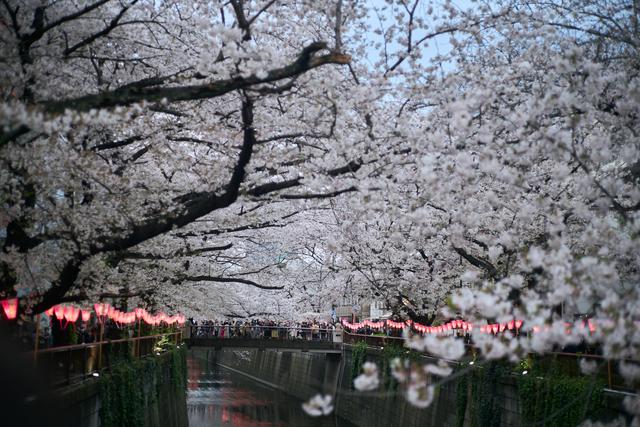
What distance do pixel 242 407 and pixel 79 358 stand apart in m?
24.0

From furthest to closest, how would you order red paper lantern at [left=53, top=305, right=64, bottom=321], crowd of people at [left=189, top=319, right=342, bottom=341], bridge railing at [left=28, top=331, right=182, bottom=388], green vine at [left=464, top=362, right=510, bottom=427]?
crowd of people at [left=189, top=319, right=342, bottom=341] → green vine at [left=464, top=362, right=510, bottom=427] → red paper lantern at [left=53, top=305, right=64, bottom=321] → bridge railing at [left=28, top=331, right=182, bottom=388]

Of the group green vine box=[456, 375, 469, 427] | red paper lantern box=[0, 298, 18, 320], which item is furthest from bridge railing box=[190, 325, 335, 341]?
red paper lantern box=[0, 298, 18, 320]

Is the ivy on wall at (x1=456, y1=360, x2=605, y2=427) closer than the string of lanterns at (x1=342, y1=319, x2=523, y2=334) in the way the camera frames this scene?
Yes

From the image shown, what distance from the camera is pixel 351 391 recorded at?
20094 mm

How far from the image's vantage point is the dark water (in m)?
→ 31.0

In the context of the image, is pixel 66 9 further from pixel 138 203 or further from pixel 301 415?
pixel 301 415

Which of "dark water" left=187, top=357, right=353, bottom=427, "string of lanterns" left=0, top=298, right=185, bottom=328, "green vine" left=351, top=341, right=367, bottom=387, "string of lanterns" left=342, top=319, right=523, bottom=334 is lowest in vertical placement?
"dark water" left=187, top=357, right=353, bottom=427

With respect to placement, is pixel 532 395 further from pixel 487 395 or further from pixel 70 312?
pixel 70 312

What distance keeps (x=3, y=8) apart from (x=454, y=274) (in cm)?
1468

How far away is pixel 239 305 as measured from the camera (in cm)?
4141

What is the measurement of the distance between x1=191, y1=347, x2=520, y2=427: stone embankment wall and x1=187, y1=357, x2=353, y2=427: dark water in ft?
3.04

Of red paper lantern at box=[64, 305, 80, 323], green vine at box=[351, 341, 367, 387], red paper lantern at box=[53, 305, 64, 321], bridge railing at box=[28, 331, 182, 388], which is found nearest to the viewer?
bridge railing at box=[28, 331, 182, 388]

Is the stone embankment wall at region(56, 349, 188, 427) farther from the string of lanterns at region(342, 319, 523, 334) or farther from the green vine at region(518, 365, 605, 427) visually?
the green vine at region(518, 365, 605, 427)

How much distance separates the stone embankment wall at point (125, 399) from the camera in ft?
38.4
